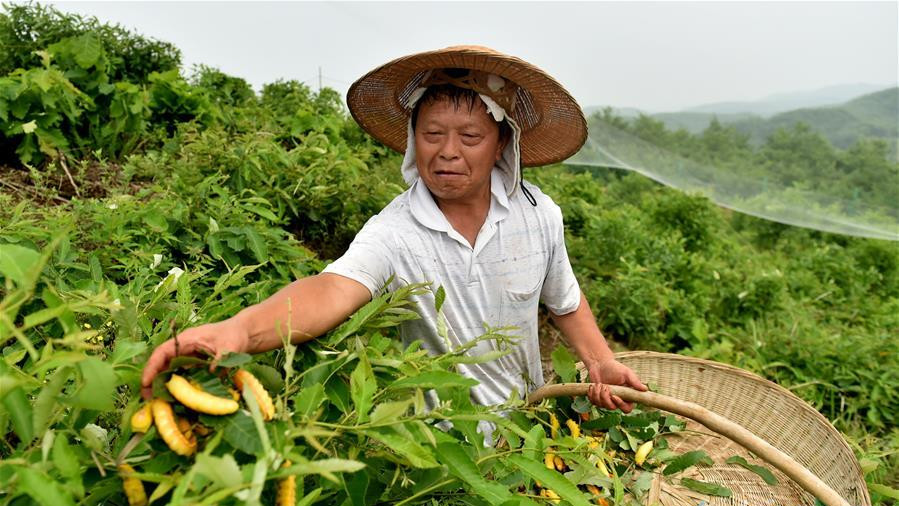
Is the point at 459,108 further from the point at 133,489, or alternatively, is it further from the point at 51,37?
the point at 51,37

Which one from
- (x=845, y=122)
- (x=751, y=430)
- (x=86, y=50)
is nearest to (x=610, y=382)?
(x=751, y=430)

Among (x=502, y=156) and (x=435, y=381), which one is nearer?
(x=435, y=381)

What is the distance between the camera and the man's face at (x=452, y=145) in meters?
1.54

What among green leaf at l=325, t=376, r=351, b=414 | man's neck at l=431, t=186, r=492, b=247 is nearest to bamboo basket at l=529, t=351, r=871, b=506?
man's neck at l=431, t=186, r=492, b=247

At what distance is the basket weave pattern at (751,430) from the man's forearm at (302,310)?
84 cm

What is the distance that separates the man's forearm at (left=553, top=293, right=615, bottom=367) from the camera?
181 cm

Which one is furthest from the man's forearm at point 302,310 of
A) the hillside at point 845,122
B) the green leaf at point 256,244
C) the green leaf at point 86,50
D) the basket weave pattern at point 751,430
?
the hillside at point 845,122

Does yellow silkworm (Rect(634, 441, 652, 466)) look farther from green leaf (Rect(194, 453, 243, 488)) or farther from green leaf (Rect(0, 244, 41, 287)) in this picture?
green leaf (Rect(0, 244, 41, 287))

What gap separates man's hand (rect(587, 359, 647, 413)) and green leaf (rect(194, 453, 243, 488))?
0.98 metres

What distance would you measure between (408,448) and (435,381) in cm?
14

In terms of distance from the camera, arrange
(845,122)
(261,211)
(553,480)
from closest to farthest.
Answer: (553,480) → (261,211) → (845,122)

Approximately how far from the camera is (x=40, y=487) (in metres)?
0.70

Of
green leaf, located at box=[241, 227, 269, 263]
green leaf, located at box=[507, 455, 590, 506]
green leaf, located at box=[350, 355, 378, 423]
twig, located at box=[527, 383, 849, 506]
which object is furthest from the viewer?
green leaf, located at box=[241, 227, 269, 263]

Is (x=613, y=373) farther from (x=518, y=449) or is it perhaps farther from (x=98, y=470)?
(x=98, y=470)
